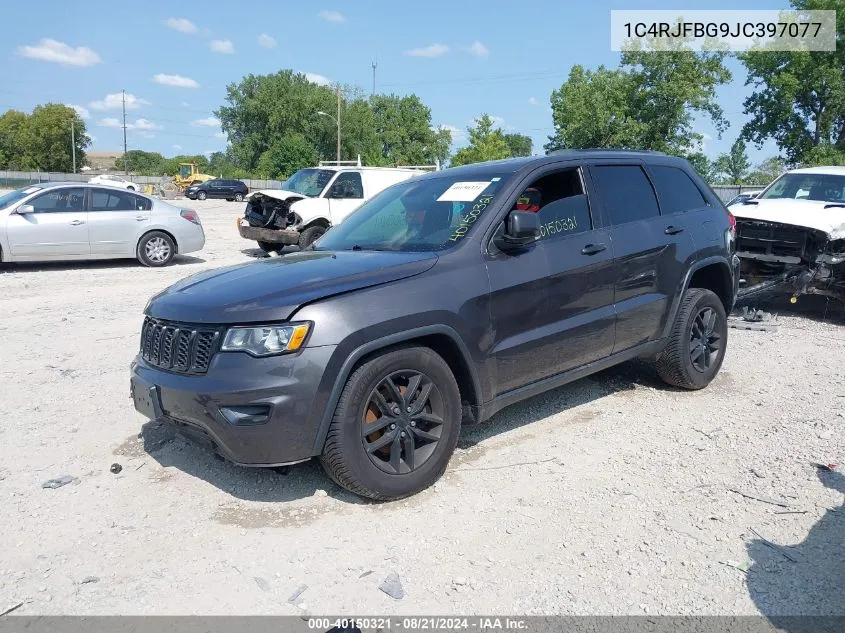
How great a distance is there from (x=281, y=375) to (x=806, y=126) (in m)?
53.5

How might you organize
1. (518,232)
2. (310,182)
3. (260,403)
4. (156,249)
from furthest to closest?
1. (310,182)
2. (156,249)
3. (518,232)
4. (260,403)

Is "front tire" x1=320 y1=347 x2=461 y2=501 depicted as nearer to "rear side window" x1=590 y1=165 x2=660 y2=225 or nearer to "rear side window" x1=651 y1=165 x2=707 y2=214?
"rear side window" x1=590 y1=165 x2=660 y2=225

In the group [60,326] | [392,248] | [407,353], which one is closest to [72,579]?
[407,353]

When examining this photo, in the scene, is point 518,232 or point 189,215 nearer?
point 518,232

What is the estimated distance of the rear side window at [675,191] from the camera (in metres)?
5.57

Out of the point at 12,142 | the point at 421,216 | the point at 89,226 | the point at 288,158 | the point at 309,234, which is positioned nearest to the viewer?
the point at 421,216

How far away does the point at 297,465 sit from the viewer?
432 centimetres

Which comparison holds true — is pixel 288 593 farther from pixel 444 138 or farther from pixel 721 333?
pixel 444 138

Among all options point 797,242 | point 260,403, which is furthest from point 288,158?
point 260,403

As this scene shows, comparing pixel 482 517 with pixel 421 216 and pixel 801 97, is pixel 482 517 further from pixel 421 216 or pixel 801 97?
pixel 801 97

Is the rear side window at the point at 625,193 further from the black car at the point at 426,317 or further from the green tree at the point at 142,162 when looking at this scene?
the green tree at the point at 142,162

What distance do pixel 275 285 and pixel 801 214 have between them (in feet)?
24.4

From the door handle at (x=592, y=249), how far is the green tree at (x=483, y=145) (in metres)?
49.7

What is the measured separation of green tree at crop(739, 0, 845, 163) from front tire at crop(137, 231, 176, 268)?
43.7m
